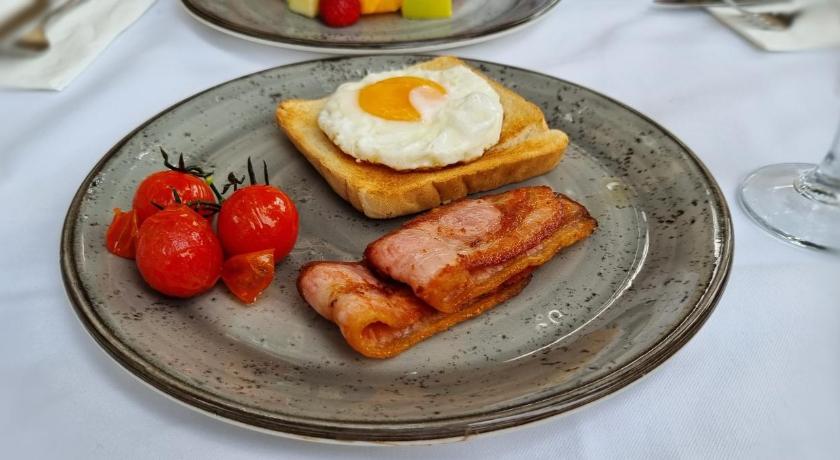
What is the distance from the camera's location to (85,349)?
2090 mm

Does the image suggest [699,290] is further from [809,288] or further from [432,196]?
[432,196]

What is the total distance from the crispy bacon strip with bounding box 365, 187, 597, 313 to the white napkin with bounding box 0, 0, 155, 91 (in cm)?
224

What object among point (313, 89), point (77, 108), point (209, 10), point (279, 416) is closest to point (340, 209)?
point (313, 89)

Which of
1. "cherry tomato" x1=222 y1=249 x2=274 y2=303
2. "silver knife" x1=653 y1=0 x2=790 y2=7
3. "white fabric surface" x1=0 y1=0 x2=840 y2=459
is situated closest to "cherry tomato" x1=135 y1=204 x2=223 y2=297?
"cherry tomato" x1=222 y1=249 x2=274 y2=303

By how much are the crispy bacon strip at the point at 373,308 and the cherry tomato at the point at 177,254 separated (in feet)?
0.98

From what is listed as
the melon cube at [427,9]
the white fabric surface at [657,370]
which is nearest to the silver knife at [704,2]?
the white fabric surface at [657,370]

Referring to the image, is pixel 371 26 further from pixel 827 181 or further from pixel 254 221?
pixel 827 181

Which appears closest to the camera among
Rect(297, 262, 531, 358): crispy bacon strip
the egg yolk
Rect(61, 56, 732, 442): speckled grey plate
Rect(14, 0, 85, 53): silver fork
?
Rect(61, 56, 732, 442): speckled grey plate

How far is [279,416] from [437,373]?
480 mm

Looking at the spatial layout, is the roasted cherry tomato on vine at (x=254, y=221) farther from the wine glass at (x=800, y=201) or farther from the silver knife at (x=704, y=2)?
the silver knife at (x=704, y=2)

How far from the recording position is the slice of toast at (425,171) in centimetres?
261

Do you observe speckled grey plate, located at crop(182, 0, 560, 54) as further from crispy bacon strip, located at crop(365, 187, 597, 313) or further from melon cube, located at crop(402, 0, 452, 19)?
crispy bacon strip, located at crop(365, 187, 597, 313)

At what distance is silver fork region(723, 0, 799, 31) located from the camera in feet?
12.9

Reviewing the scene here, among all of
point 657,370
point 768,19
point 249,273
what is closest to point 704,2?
point 768,19
